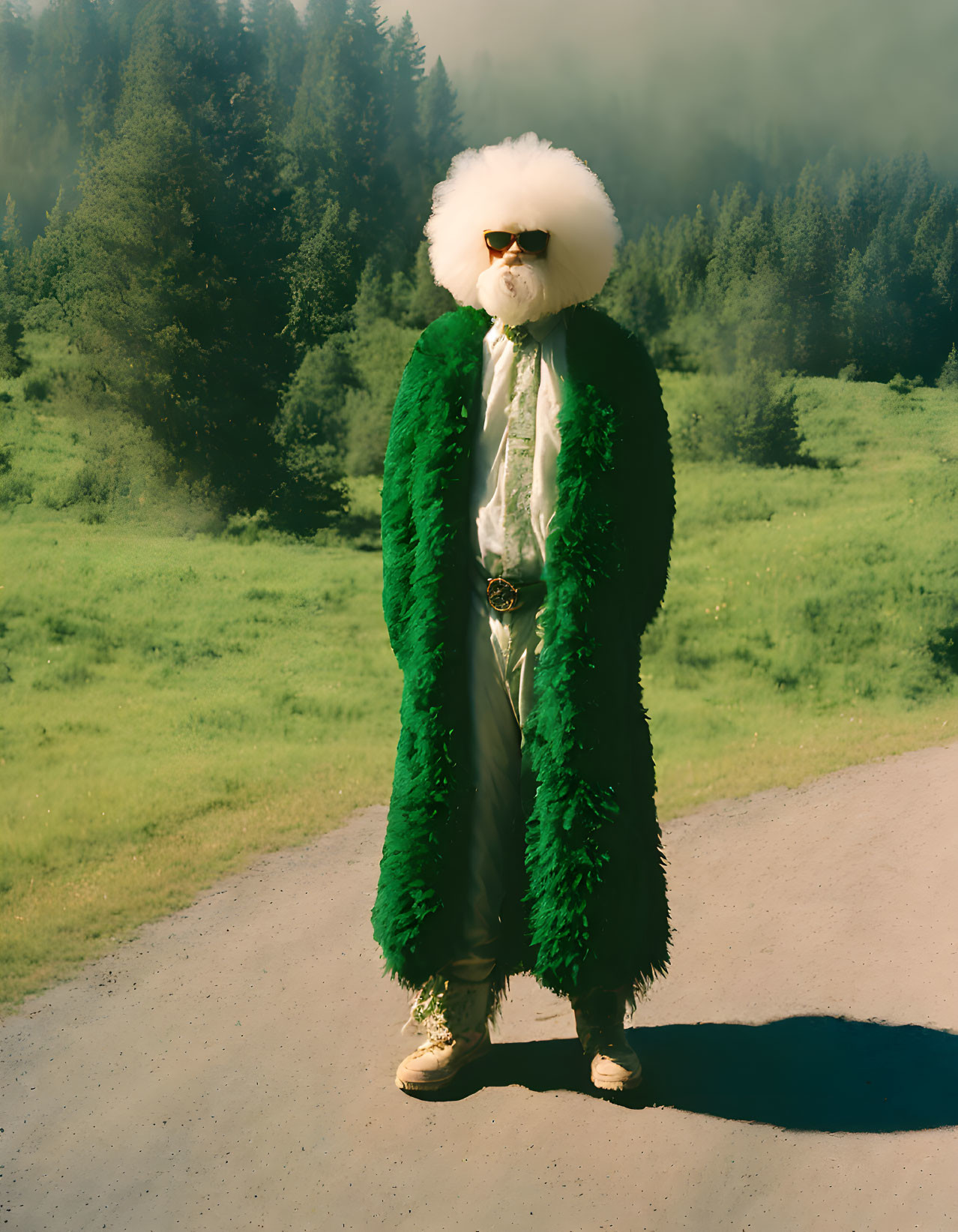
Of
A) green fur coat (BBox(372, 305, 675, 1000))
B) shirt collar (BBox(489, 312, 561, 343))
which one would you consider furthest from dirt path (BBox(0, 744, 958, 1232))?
shirt collar (BBox(489, 312, 561, 343))

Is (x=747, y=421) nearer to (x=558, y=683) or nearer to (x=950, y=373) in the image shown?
(x=950, y=373)

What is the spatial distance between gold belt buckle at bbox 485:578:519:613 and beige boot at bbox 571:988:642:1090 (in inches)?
40.3

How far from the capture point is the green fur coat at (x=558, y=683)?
252 cm

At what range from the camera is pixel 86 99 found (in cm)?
1211

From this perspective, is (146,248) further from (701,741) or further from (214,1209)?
(214,1209)

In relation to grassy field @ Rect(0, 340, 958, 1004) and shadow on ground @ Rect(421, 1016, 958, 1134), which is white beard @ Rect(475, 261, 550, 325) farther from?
grassy field @ Rect(0, 340, 958, 1004)

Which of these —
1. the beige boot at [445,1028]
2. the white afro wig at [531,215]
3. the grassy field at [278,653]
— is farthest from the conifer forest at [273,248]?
the beige boot at [445,1028]

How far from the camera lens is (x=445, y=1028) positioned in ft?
9.04

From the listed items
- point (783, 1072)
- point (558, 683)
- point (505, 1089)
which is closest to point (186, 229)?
point (558, 683)

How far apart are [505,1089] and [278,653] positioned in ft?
18.9

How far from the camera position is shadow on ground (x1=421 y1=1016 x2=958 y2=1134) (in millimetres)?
2641

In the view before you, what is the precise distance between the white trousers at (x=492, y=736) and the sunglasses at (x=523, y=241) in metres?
0.87

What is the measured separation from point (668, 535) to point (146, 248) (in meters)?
10.6

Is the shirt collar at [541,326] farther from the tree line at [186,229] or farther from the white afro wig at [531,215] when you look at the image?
the tree line at [186,229]
